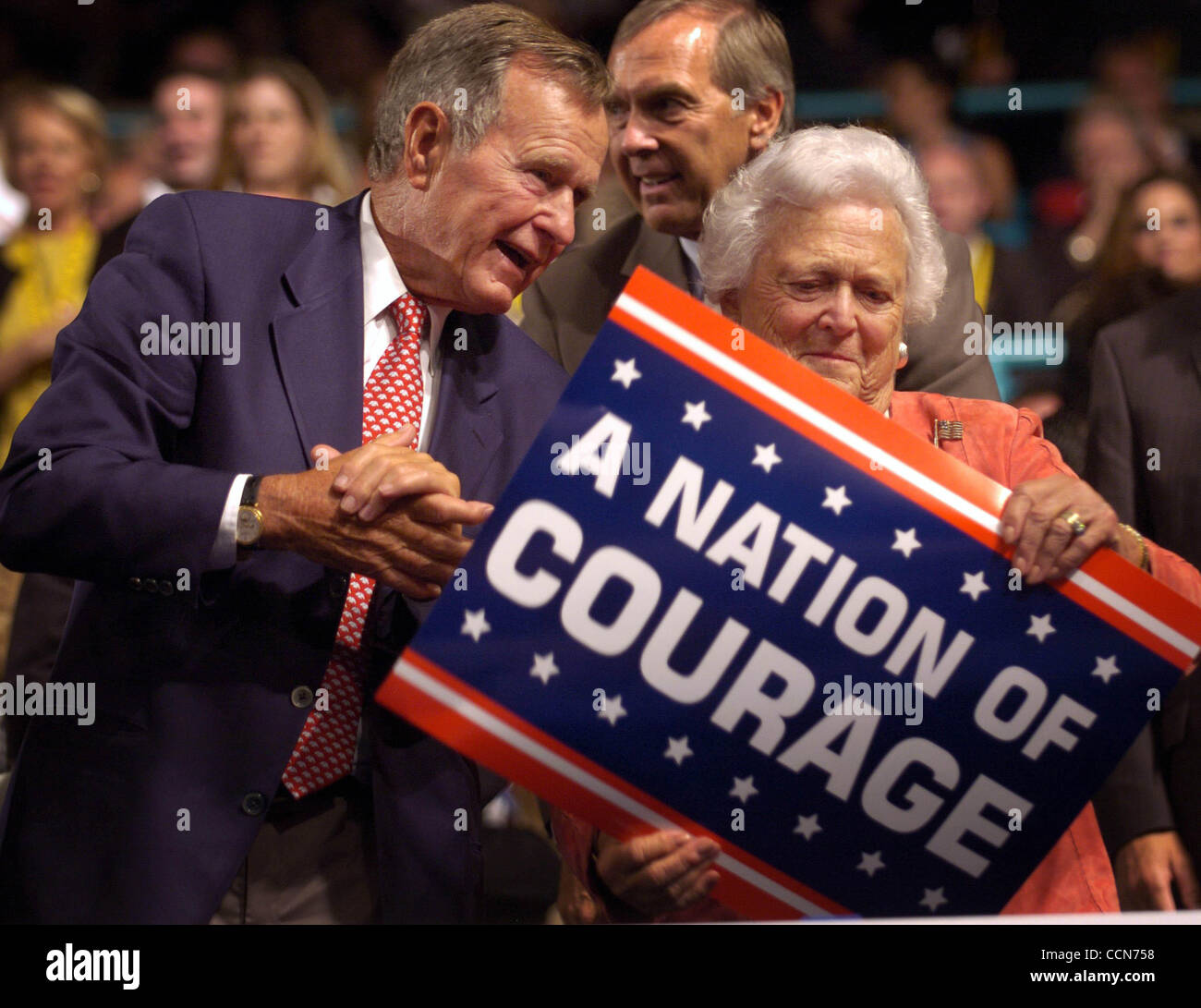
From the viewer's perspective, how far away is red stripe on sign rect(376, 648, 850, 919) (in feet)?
4.92

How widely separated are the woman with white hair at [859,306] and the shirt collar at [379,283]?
15.4 inches

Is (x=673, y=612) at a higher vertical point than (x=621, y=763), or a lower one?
higher

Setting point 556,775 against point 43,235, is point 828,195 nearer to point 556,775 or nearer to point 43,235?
point 556,775

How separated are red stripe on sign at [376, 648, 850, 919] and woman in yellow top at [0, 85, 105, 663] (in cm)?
101

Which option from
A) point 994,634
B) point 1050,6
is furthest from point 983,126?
point 994,634

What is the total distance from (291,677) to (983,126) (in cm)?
192

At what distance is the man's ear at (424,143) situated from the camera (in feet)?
5.45

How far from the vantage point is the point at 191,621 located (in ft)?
5.16

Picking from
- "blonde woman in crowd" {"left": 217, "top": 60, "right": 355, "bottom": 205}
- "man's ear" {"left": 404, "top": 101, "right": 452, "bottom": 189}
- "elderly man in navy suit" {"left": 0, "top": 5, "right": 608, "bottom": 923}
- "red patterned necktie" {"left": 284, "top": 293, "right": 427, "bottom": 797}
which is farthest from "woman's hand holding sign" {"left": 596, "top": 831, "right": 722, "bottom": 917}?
"blonde woman in crowd" {"left": 217, "top": 60, "right": 355, "bottom": 205}

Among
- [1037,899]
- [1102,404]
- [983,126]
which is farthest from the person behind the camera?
[983,126]

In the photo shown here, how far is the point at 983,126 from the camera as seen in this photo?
2.76 meters

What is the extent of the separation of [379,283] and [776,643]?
0.66 metres

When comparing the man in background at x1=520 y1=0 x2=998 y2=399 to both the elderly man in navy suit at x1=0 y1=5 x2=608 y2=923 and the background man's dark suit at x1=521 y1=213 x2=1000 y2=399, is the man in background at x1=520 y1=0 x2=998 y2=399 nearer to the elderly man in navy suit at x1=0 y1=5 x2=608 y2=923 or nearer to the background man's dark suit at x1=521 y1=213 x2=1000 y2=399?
the background man's dark suit at x1=521 y1=213 x2=1000 y2=399

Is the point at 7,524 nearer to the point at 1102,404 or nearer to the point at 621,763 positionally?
the point at 621,763
